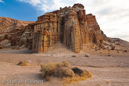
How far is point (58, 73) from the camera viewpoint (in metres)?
5.79

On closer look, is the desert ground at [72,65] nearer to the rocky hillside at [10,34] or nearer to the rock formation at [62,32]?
the rock formation at [62,32]

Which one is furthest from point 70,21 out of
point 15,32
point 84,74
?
point 15,32

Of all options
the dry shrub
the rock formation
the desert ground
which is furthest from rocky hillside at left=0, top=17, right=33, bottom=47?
the dry shrub

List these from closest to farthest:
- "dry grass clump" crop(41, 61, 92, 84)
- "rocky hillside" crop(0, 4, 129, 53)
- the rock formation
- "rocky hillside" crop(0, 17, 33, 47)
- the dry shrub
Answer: "dry grass clump" crop(41, 61, 92, 84)
the dry shrub
the rock formation
"rocky hillside" crop(0, 4, 129, 53)
"rocky hillside" crop(0, 17, 33, 47)

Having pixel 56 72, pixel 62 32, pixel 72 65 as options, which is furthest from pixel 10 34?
pixel 56 72

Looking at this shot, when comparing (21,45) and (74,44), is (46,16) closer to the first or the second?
(74,44)

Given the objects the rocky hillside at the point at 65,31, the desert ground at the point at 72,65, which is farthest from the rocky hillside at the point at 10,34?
the desert ground at the point at 72,65

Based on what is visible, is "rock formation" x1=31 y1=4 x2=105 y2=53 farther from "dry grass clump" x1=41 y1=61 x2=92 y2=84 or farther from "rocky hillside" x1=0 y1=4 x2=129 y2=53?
"dry grass clump" x1=41 y1=61 x2=92 y2=84

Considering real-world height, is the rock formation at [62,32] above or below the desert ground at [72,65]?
above

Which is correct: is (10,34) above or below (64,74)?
above

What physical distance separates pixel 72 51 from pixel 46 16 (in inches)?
600

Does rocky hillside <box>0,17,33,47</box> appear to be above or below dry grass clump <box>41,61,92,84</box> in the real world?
above

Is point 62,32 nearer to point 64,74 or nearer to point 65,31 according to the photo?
point 65,31

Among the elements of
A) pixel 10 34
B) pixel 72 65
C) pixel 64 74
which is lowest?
pixel 72 65
